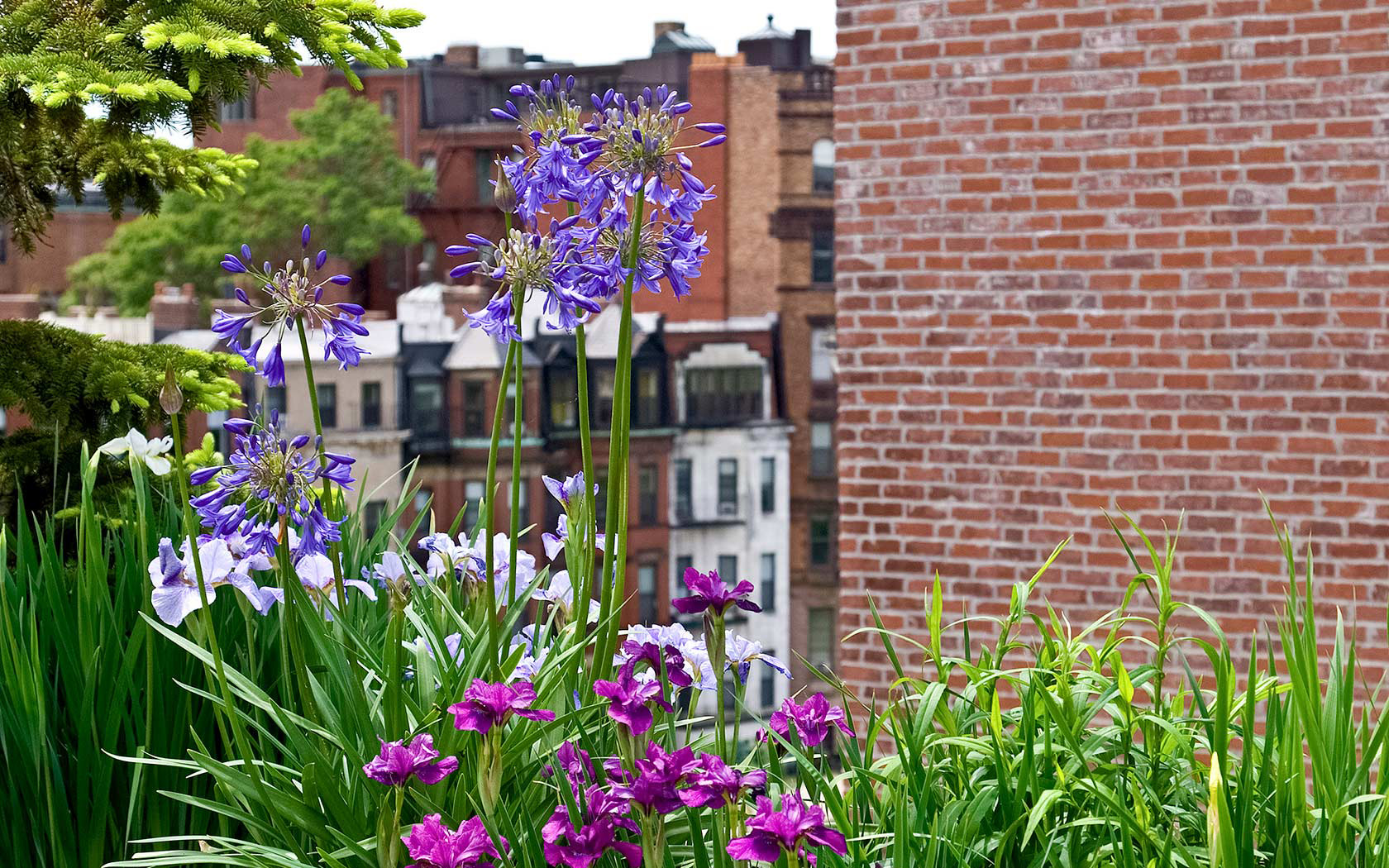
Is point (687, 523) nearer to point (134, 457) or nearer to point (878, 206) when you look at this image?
point (878, 206)

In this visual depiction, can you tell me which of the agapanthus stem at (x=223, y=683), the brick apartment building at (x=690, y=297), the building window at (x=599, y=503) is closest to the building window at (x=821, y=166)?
the brick apartment building at (x=690, y=297)

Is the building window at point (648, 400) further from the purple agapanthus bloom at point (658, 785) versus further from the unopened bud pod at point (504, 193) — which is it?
the purple agapanthus bloom at point (658, 785)

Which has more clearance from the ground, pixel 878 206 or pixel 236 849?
pixel 878 206

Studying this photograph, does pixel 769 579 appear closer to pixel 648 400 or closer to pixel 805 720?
pixel 648 400

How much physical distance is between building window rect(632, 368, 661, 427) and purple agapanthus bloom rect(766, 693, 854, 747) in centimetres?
3348

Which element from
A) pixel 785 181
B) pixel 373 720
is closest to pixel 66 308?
pixel 785 181

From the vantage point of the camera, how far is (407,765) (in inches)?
40.1

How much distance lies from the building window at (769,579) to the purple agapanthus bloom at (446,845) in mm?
35935

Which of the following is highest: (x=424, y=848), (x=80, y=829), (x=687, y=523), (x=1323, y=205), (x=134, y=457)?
(x=1323, y=205)

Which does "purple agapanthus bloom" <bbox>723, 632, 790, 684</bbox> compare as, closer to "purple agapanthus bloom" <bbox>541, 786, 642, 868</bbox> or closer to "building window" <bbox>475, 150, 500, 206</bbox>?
"purple agapanthus bloom" <bbox>541, 786, 642, 868</bbox>

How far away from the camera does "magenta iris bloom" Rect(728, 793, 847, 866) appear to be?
95cm

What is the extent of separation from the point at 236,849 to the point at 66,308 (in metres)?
34.6

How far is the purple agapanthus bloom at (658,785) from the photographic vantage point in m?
0.98

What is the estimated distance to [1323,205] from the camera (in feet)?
11.2
